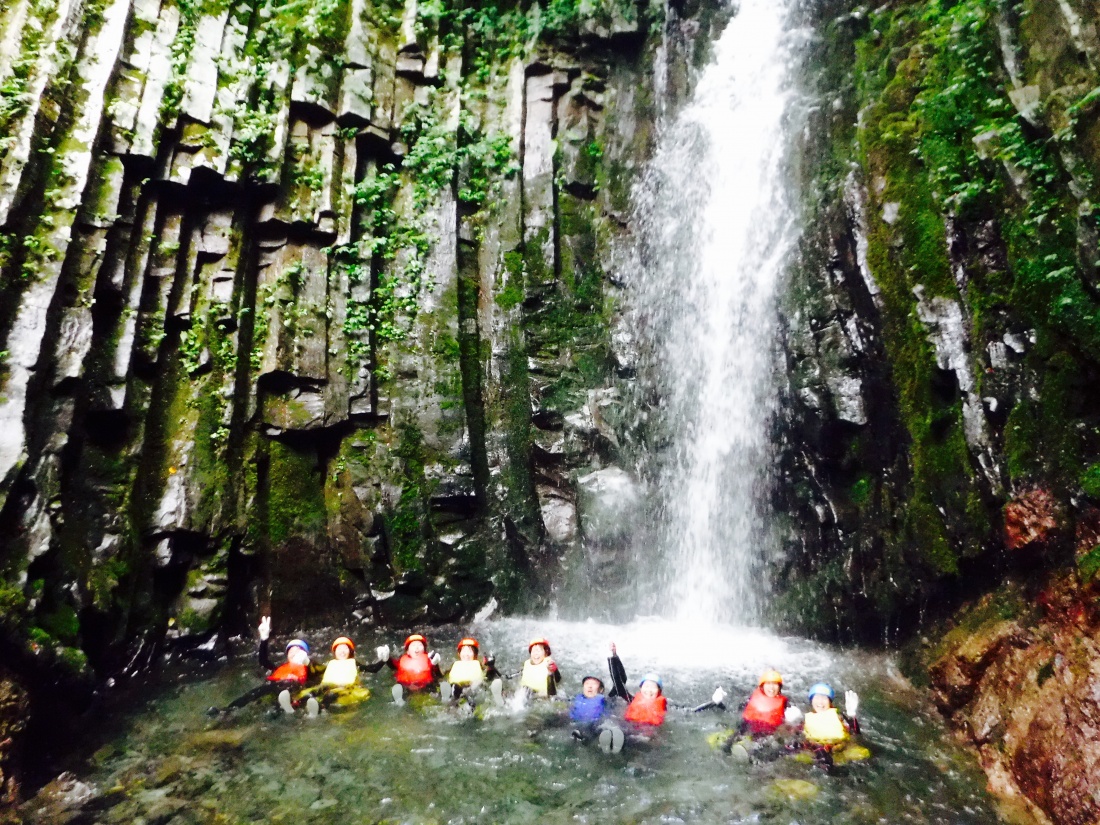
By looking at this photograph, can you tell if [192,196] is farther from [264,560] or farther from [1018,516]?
[1018,516]

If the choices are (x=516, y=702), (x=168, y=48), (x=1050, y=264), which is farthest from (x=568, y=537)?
(x=168, y=48)

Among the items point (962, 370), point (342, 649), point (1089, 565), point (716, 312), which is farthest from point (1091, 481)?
point (342, 649)

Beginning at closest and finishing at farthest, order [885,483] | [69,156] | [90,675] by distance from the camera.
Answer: [90,675], [69,156], [885,483]

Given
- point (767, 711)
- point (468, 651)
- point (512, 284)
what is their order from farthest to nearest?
point (512, 284) < point (468, 651) < point (767, 711)

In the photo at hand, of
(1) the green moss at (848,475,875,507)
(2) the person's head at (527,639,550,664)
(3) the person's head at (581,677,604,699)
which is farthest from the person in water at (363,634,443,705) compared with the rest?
(1) the green moss at (848,475,875,507)

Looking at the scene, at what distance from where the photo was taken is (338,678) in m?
7.31

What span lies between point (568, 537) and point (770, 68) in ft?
31.0

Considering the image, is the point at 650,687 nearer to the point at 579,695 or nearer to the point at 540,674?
the point at 579,695

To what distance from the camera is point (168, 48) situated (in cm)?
957

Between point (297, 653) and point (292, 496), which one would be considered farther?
point (292, 496)

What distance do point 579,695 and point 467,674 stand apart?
1.30m

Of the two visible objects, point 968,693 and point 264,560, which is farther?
point 264,560

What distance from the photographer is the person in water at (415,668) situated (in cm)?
740

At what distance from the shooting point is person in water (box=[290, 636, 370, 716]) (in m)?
7.16
